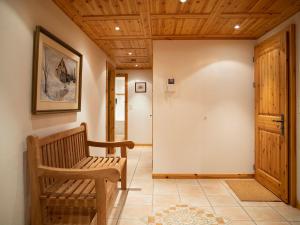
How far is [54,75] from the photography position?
2.33 m

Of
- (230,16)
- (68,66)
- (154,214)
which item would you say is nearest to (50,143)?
(68,66)

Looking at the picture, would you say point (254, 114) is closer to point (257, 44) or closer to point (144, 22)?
point (257, 44)

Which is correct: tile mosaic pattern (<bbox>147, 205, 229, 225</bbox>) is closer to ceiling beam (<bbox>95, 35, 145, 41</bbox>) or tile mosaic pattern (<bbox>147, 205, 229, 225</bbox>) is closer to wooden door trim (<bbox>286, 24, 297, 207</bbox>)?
wooden door trim (<bbox>286, 24, 297, 207</bbox>)

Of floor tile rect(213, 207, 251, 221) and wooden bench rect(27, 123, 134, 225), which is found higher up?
wooden bench rect(27, 123, 134, 225)

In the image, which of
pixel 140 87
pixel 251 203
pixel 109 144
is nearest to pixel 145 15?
pixel 109 144

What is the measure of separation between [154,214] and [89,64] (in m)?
2.48

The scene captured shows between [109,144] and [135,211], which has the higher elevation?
[109,144]

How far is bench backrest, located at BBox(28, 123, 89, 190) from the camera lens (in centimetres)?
187

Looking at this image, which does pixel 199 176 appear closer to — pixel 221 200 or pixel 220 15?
pixel 221 200

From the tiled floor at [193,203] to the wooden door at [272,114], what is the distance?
1.48 ft

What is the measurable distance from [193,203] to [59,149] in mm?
1732

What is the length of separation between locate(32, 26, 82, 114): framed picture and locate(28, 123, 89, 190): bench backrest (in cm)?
27

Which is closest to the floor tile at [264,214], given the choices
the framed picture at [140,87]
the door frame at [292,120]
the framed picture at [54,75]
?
the door frame at [292,120]

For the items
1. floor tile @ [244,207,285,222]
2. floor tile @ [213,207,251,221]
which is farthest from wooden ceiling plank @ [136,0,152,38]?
floor tile @ [244,207,285,222]
